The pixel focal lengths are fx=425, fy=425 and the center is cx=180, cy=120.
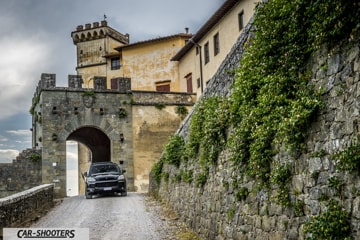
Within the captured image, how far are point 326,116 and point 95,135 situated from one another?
85.6 ft

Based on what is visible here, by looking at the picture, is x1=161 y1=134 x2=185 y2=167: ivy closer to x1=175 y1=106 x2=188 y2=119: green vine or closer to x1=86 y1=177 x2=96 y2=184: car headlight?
x1=86 y1=177 x2=96 y2=184: car headlight

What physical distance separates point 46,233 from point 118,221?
7.85 ft

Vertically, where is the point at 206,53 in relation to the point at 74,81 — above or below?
above

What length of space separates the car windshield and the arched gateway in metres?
4.88

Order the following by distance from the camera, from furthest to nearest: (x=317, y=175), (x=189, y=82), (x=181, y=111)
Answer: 1. (x=189, y=82)
2. (x=181, y=111)
3. (x=317, y=175)

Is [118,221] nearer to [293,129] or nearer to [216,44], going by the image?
[293,129]

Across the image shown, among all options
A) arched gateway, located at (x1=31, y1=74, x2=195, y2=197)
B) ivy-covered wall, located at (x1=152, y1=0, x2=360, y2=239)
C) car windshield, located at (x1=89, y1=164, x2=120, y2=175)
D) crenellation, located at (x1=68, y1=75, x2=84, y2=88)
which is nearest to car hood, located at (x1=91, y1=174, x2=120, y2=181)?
car windshield, located at (x1=89, y1=164, x2=120, y2=175)

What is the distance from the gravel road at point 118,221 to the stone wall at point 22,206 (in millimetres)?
426

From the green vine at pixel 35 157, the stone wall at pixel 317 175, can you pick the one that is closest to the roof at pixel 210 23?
the green vine at pixel 35 157

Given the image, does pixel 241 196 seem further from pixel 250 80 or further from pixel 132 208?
pixel 132 208

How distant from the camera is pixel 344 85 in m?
4.52

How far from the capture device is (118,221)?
1180 cm

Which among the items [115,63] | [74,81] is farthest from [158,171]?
[115,63]

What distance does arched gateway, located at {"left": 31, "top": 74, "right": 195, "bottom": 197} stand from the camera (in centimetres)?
2439
